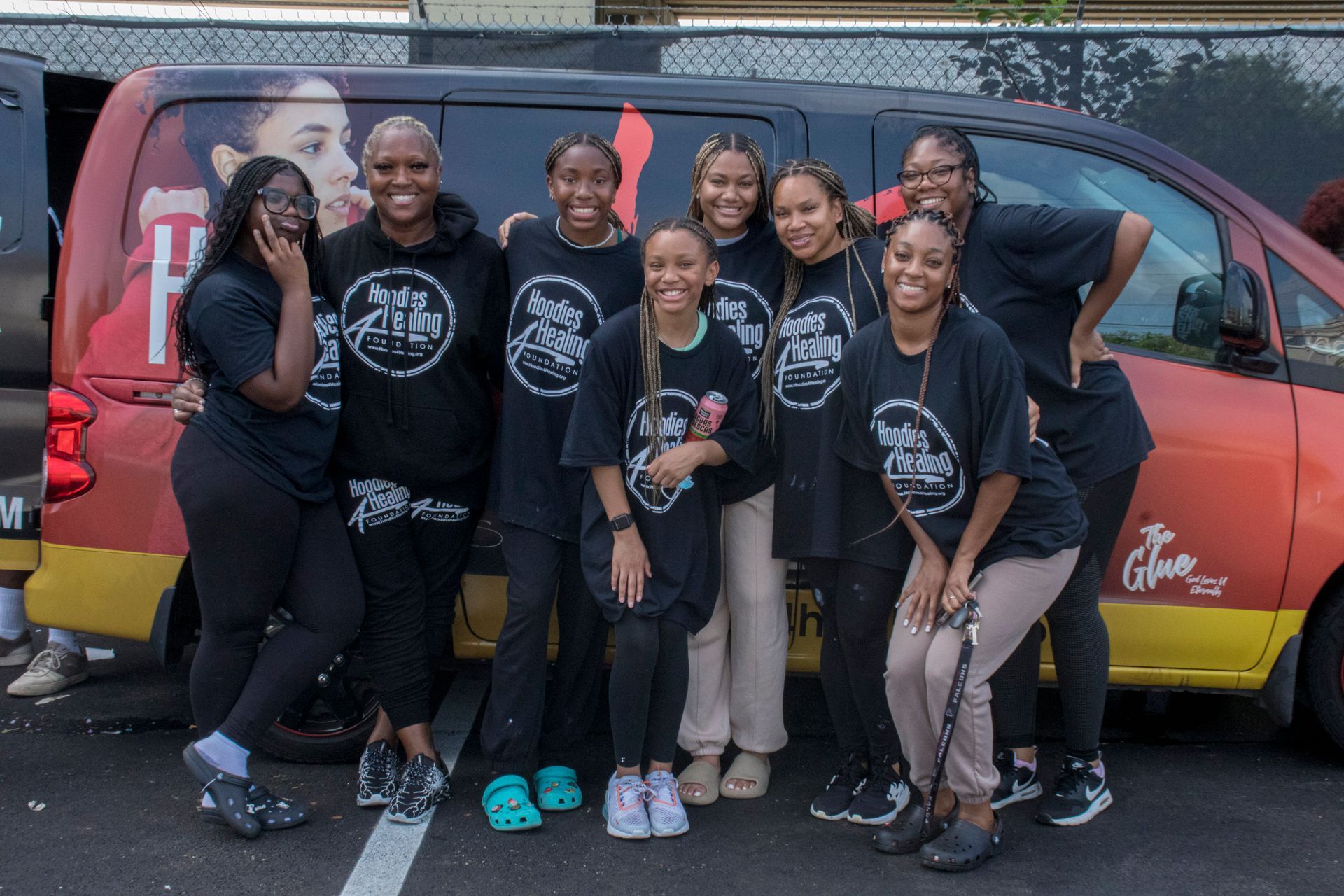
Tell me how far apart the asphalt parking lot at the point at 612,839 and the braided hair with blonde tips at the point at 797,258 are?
1134mm

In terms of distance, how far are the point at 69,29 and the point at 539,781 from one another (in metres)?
5.19

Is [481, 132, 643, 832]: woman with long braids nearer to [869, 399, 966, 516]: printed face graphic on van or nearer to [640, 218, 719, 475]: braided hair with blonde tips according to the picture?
[640, 218, 719, 475]: braided hair with blonde tips

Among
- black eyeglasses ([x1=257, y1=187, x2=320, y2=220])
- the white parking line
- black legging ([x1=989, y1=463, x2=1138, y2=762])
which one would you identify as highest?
black eyeglasses ([x1=257, y1=187, x2=320, y2=220])

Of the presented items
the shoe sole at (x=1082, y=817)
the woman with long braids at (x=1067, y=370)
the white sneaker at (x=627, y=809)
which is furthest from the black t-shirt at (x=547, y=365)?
the shoe sole at (x=1082, y=817)

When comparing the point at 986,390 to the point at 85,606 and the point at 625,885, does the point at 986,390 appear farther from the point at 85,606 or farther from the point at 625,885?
the point at 85,606

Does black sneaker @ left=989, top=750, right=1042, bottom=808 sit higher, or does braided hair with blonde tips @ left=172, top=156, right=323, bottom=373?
braided hair with blonde tips @ left=172, top=156, right=323, bottom=373

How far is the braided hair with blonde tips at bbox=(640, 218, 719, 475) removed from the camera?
276cm

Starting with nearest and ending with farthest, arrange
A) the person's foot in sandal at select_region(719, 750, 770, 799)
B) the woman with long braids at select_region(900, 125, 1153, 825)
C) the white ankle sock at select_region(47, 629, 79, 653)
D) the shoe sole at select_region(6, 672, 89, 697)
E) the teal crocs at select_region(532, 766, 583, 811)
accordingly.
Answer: the woman with long braids at select_region(900, 125, 1153, 825)
the teal crocs at select_region(532, 766, 583, 811)
the person's foot in sandal at select_region(719, 750, 770, 799)
the shoe sole at select_region(6, 672, 89, 697)
the white ankle sock at select_region(47, 629, 79, 653)

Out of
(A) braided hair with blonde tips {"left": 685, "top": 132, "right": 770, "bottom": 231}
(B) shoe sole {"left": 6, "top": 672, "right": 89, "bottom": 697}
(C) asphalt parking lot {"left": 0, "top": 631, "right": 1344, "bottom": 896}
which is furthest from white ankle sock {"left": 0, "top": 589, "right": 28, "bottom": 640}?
(A) braided hair with blonde tips {"left": 685, "top": 132, "right": 770, "bottom": 231}

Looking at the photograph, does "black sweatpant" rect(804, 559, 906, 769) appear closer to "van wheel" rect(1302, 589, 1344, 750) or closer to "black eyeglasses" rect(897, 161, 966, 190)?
"black eyeglasses" rect(897, 161, 966, 190)

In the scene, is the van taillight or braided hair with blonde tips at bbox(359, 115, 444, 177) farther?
the van taillight

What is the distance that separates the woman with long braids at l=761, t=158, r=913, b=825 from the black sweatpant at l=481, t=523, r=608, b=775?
1.94 ft

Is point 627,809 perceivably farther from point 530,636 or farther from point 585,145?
point 585,145

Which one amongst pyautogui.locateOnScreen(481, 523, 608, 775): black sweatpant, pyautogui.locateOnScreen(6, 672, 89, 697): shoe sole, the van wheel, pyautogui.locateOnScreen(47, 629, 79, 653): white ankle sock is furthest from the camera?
pyautogui.locateOnScreen(47, 629, 79, 653): white ankle sock
